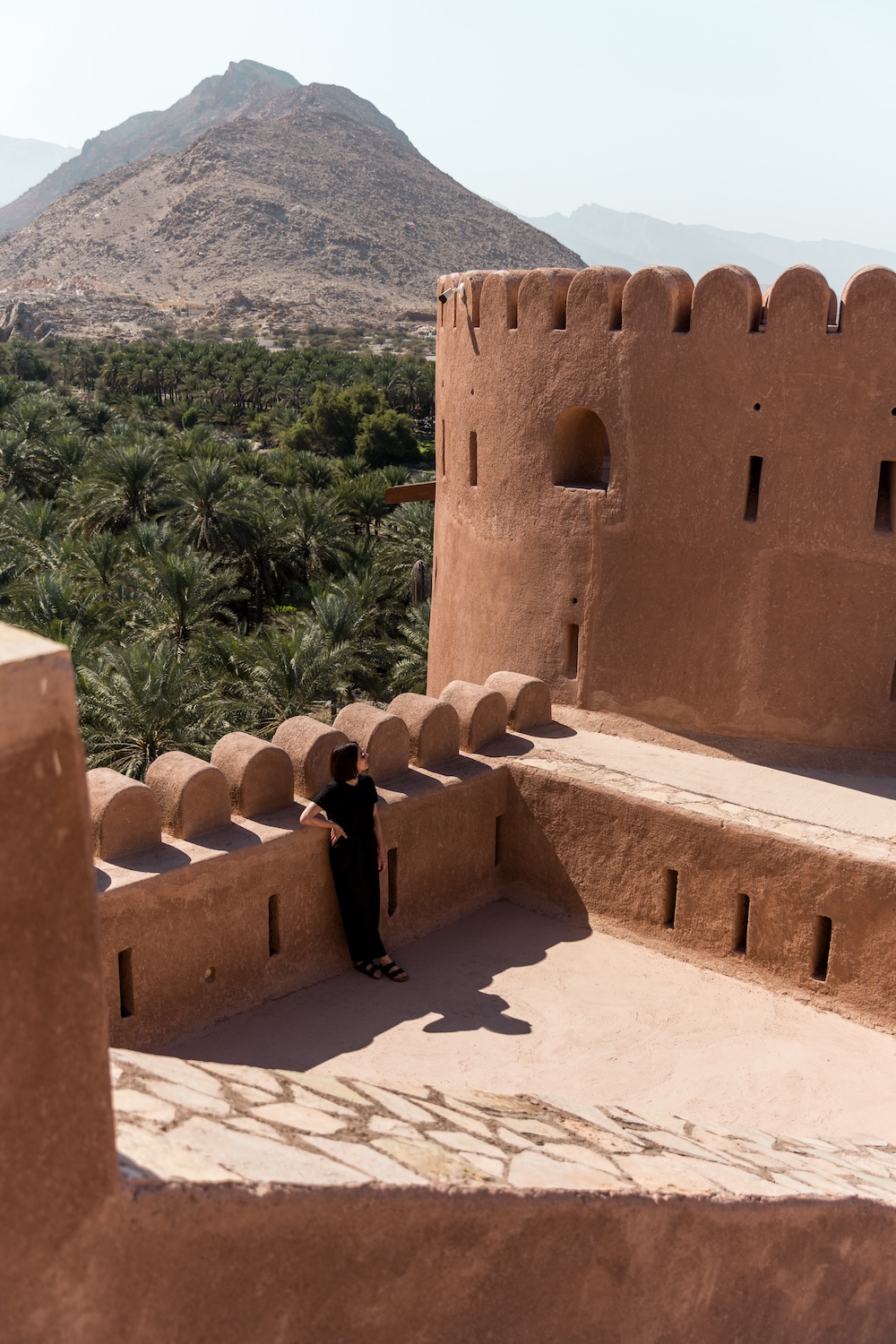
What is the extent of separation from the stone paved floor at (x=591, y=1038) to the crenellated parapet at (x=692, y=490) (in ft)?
6.29

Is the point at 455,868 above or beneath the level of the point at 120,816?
beneath

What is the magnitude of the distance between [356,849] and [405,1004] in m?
0.82

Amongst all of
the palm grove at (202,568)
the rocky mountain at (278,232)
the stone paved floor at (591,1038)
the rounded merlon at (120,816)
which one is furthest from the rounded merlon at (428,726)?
the rocky mountain at (278,232)

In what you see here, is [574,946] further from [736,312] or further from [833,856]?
[736,312]

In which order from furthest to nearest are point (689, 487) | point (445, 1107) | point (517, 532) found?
1. point (517, 532)
2. point (689, 487)
3. point (445, 1107)

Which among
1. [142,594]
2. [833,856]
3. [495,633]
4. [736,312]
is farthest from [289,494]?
[833,856]

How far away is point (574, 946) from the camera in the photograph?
690 cm

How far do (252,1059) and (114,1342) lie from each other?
3.43 m

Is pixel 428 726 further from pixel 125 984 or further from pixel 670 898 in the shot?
pixel 125 984

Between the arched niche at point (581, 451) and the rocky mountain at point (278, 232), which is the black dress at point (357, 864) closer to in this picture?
the arched niche at point (581, 451)

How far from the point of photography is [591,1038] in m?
5.98

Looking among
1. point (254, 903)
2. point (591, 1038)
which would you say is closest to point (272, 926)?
point (254, 903)

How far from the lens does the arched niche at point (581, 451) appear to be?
7.95 metres

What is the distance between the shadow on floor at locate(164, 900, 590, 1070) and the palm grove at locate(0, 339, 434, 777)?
7.45 metres
